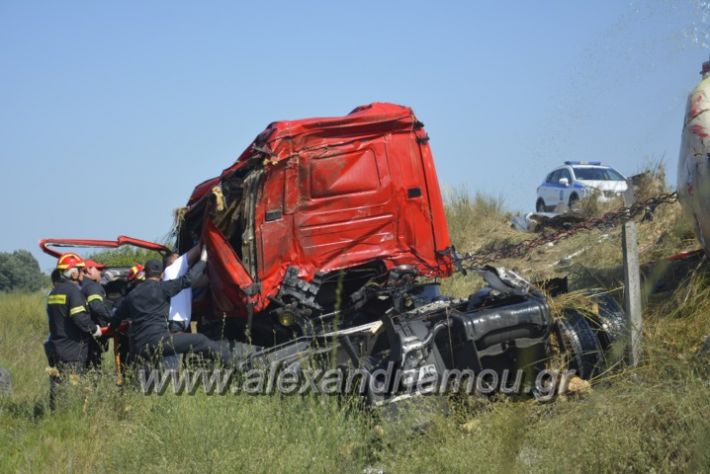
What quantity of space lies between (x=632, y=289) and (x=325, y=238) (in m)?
3.31

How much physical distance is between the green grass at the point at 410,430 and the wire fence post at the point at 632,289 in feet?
0.36

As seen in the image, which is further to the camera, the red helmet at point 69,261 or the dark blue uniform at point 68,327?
the red helmet at point 69,261

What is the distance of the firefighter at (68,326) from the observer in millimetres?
8477

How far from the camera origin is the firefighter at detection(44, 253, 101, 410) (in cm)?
848

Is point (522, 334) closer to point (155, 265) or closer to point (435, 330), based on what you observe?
point (435, 330)

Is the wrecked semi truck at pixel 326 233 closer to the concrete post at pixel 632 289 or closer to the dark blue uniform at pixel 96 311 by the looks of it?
the concrete post at pixel 632 289

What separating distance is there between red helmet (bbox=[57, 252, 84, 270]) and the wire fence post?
527 centimetres

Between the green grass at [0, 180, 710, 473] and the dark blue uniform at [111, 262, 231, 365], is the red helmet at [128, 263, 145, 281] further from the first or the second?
the green grass at [0, 180, 710, 473]

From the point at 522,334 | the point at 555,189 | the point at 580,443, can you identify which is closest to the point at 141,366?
the point at 522,334

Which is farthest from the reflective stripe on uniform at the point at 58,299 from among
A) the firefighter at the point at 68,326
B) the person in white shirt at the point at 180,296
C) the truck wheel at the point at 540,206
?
the truck wheel at the point at 540,206

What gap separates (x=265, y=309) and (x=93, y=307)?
1683 mm

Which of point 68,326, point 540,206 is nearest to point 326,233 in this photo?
point 68,326

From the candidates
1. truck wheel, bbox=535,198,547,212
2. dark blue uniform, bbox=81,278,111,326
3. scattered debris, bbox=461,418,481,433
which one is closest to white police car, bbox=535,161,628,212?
truck wheel, bbox=535,198,547,212

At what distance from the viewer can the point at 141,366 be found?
779 cm
